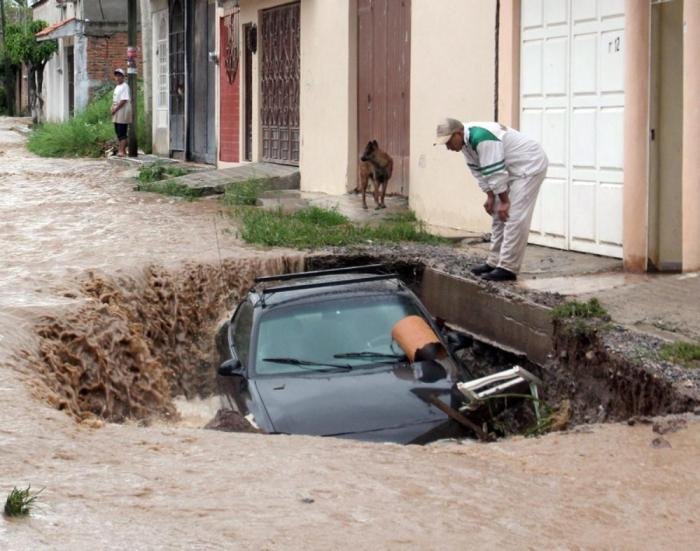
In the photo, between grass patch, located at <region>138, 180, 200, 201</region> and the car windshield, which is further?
grass patch, located at <region>138, 180, 200, 201</region>

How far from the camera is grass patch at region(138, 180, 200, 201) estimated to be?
1852 centimetres

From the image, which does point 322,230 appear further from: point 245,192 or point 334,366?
point 334,366

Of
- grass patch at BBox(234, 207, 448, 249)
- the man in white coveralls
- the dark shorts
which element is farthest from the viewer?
the dark shorts

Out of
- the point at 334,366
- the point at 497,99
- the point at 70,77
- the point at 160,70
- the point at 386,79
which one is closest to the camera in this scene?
the point at 334,366

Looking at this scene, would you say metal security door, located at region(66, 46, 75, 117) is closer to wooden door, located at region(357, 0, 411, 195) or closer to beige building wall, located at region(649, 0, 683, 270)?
wooden door, located at region(357, 0, 411, 195)

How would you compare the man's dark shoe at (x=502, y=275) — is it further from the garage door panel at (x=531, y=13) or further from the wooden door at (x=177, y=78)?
the wooden door at (x=177, y=78)

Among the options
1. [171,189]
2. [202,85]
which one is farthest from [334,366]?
[202,85]

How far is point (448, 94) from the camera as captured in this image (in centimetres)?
1400

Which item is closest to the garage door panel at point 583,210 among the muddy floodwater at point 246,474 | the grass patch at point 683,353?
the grass patch at point 683,353

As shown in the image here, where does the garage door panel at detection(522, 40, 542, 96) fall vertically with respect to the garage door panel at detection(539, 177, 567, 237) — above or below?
above

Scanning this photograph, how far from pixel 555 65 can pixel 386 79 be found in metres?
4.59

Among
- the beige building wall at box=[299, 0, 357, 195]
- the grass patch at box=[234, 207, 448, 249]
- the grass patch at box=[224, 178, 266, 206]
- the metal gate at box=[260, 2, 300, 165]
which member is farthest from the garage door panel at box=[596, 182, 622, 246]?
the metal gate at box=[260, 2, 300, 165]

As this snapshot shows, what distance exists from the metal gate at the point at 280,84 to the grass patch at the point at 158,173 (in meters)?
1.67

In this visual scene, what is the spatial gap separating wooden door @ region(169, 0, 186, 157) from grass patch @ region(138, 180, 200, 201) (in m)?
5.65
